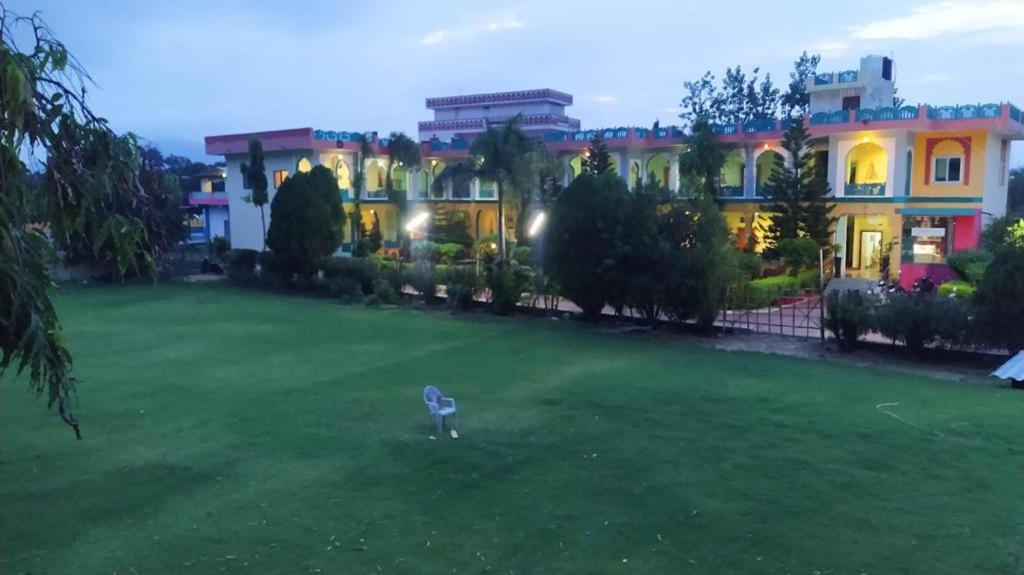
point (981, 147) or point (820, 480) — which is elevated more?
point (981, 147)

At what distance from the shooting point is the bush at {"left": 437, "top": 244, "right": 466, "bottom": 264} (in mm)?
31059

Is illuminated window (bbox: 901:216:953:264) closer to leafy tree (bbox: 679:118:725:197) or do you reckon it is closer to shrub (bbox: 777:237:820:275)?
shrub (bbox: 777:237:820:275)

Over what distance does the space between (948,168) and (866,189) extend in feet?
8.31

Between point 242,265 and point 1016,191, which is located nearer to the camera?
point 242,265

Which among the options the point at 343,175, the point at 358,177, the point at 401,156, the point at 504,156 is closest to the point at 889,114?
the point at 504,156

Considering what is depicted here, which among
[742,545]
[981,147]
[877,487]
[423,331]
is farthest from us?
[981,147]

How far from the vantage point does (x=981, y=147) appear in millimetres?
23594

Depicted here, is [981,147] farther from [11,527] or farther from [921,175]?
[11,527]

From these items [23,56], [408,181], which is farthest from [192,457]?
[408,181]

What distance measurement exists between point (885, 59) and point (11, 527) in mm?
32519

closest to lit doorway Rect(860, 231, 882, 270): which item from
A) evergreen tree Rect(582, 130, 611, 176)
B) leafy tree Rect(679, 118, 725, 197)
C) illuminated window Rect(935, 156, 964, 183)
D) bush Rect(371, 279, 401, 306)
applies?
illuminated window Rect(935, 156, 964, 183)

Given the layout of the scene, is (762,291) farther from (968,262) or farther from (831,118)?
(831,118)

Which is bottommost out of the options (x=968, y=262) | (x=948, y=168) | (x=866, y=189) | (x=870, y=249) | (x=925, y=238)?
(x=968, y=262)

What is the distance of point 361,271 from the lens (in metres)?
23.7
